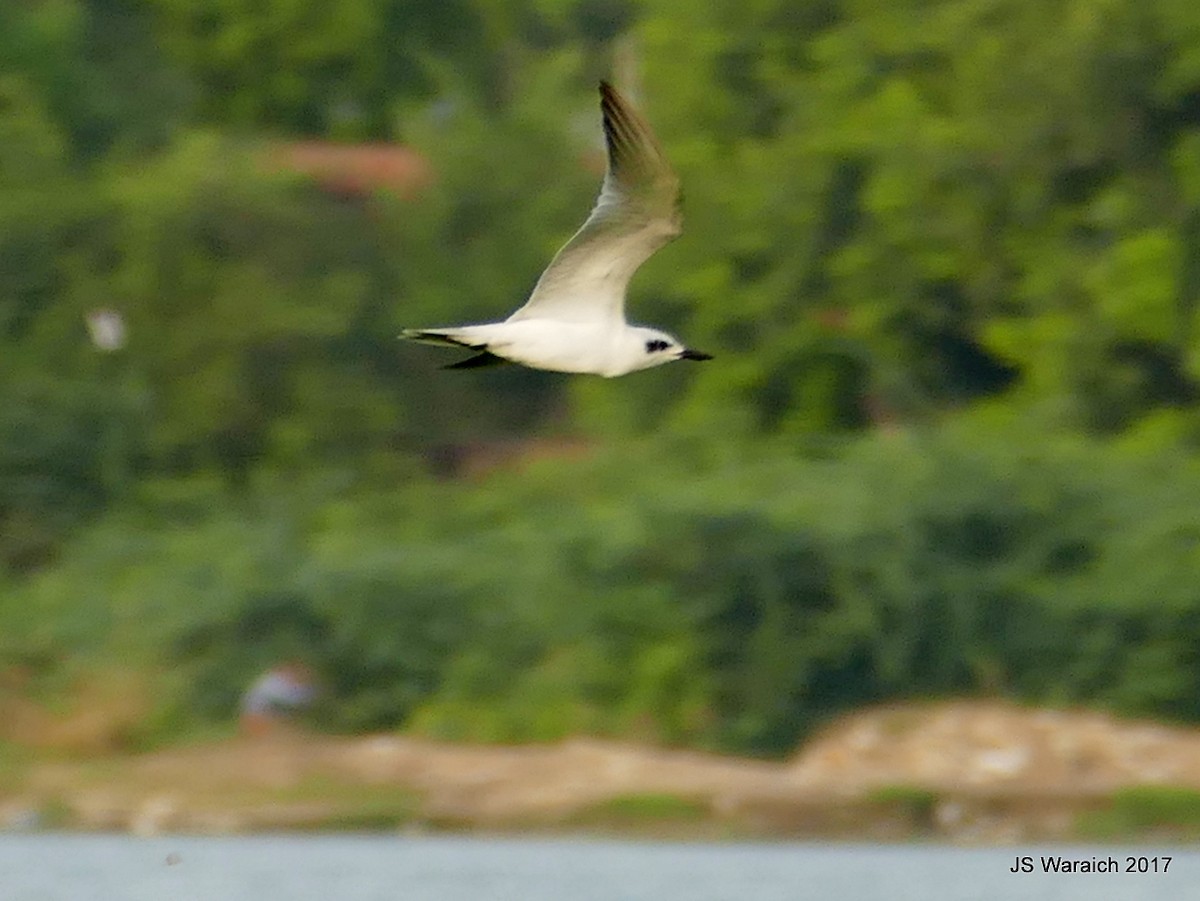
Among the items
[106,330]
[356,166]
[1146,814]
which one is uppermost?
[356,166]

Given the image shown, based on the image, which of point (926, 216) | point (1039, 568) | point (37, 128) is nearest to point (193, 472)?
point (37, 128)

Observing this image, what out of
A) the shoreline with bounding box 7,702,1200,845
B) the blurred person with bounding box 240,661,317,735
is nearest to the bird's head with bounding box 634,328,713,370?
the shoreline with bounding box 7,702,1200,845

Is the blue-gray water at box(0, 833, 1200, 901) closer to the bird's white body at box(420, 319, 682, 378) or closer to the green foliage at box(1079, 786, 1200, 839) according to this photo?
the green foliage at box(1079, 786, 1200, 839)

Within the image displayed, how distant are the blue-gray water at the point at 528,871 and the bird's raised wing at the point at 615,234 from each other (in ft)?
23.2

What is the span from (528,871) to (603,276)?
8.96 meters

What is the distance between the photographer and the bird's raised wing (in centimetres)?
965

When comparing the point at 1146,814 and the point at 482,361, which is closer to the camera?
the point at 482,361

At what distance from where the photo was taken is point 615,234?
9.83 meters

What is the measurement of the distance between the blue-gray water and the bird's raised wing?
23.2 feet

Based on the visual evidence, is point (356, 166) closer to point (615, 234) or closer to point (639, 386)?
point (639, 386)

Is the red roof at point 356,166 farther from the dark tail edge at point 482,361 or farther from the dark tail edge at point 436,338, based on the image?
the dark tail edge at point 436,338

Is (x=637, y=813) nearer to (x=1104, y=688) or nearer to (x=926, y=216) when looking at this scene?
(x=1104, y=688)

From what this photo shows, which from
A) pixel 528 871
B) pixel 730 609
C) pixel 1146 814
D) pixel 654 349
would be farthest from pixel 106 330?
pixel 654 349

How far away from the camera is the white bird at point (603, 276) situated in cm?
962
